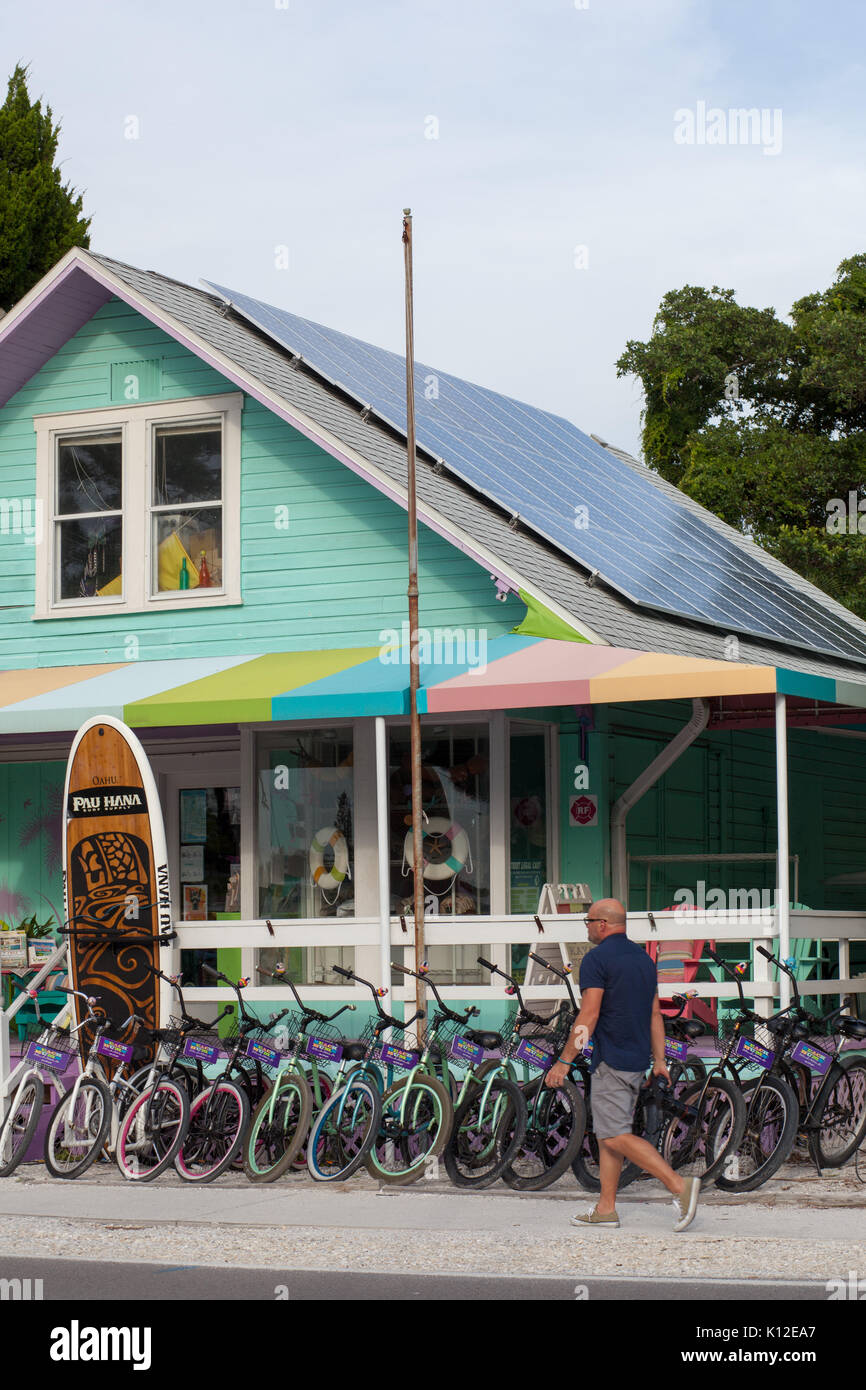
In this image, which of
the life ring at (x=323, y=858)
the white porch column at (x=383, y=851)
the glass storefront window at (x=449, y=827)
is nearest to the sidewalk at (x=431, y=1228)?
the white porch column at (x=383, y=851)

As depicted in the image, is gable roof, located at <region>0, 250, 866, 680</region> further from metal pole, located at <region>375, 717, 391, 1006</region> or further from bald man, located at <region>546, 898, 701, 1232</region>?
bald man, located at <region>546, 898, 701, 1232</region>

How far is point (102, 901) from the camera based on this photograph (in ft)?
41.9

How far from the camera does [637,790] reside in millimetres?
13789

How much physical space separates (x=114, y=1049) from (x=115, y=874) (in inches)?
60.9

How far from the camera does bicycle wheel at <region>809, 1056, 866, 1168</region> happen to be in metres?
10.6

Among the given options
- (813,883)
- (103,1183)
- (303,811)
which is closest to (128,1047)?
(103,1183)

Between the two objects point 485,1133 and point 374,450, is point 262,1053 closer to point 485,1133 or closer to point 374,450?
point 485,1133

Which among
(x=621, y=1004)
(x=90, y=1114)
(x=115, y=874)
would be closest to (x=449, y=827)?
(x=115, y=874)

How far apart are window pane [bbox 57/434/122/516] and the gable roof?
2.68ft

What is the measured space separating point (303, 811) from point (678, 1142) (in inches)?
204

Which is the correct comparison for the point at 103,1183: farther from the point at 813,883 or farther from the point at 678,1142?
the point at 813,883

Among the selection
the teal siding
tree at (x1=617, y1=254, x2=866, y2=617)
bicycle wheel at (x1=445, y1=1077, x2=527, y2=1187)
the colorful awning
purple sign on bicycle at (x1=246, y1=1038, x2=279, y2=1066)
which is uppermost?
tree at (x1=617, y1=254, x2=866, y2=617)

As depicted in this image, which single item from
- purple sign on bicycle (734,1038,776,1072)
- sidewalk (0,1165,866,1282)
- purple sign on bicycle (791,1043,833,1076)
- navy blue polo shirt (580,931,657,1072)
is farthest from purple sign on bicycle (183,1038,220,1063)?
purple sign on bicycle (791,1043,833,1076)

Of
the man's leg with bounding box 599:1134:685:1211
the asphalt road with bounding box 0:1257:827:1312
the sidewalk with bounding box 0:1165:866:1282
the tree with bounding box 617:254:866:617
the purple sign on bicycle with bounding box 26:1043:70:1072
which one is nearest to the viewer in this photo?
the asphalt road with bounding box 0:1257:827:1312
